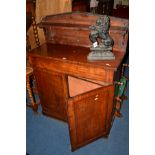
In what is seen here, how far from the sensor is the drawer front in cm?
177

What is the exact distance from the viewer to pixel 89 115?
1840 mm

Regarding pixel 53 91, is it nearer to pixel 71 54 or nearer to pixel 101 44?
pixel 71 54

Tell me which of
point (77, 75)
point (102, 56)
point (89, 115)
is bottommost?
point (89, 115)

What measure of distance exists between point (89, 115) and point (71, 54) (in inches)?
24.8

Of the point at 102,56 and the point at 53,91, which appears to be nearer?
the point at 102,56

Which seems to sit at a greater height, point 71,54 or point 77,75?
point 71,54

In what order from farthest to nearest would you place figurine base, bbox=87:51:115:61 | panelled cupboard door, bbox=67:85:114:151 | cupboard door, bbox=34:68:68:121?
cupboard door, bbox=34:68:68:121 < figurine base, bbox=87:51:115:61 < panelled cupboard door, bbox=67:85:114:151

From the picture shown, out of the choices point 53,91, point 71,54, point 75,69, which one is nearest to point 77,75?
point 75,69

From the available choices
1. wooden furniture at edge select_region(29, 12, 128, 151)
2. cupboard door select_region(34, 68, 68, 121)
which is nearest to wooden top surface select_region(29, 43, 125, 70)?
wooden furniture at edge select_region(29, 12, 128, 151)

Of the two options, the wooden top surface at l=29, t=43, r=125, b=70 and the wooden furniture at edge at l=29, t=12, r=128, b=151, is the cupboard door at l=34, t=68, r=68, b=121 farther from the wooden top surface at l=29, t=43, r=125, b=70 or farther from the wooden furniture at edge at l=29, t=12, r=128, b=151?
the wooden top surface at l=29, t=43, r=125, b=70

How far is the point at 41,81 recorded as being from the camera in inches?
85.4
